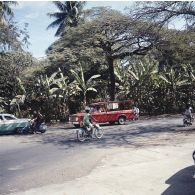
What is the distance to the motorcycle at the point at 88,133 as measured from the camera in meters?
19.3

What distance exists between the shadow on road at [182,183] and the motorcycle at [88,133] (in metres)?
8.39

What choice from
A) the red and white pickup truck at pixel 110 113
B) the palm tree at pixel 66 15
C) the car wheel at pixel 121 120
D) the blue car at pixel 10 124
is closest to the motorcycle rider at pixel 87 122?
the blue car at pixel 10 124

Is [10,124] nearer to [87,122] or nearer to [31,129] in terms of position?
[31,129]

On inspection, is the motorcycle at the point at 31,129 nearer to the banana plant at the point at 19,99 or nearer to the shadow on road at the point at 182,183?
the banana plant at the point at 19,99

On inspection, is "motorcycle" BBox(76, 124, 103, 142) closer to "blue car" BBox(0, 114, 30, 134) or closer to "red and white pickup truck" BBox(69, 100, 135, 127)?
"blue car" BBox(0, 114, 30, 134)

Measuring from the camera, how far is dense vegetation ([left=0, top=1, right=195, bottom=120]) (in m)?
30.6

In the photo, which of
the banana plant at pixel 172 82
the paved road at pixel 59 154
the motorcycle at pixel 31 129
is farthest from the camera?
the banana plant at pixel 172 82

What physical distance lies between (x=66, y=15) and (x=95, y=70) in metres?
16.9

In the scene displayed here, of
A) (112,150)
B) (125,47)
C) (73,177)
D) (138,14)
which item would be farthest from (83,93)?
(73,177)

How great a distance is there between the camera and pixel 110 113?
28359mm

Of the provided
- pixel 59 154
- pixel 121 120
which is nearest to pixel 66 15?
pixel 121 120

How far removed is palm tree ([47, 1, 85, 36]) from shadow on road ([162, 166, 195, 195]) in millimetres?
42744

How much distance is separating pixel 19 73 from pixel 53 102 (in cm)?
672

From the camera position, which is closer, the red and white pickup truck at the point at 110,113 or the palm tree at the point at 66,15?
the red and white pickup truck at the point at 110,113
